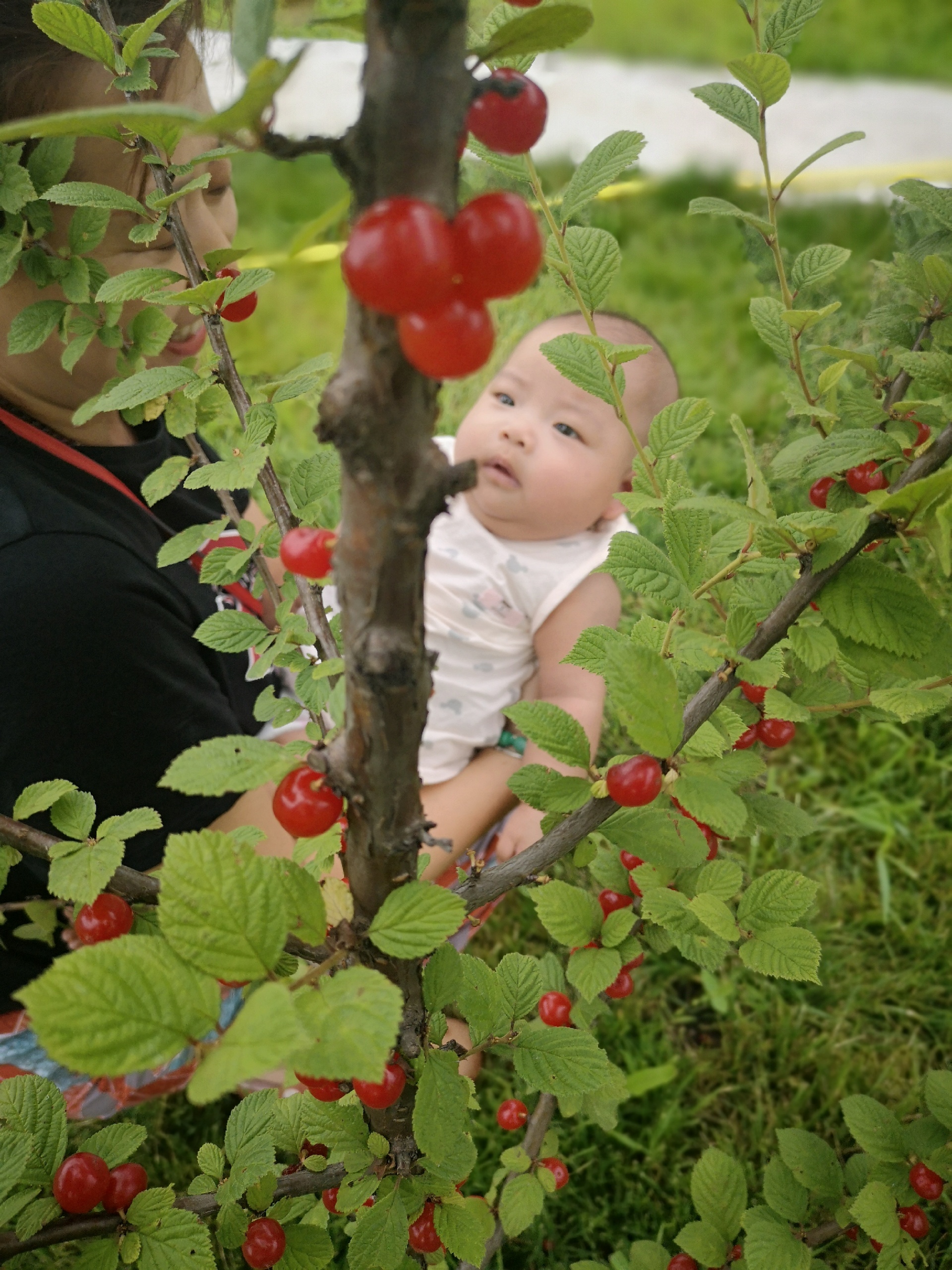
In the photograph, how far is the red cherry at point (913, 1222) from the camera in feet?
2.62

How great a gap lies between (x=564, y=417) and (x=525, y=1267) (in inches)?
45.1

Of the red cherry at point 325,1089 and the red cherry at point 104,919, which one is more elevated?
the red cherry at point 104,919

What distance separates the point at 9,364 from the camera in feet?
3.18

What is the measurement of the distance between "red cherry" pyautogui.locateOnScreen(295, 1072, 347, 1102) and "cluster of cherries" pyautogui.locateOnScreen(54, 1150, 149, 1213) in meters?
0.12

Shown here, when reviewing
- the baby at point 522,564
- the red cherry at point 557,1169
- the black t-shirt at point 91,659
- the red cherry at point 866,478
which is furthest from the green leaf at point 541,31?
the baby at point 522,564

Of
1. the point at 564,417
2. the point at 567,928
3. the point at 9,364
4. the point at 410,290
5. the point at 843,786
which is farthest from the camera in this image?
the point at 843,786

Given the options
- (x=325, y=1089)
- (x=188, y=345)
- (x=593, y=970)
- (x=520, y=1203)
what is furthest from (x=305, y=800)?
(x=188, y=345)

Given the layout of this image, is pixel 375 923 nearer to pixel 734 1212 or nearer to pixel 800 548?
pixel 800 548

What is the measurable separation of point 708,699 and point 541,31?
358 millimetres

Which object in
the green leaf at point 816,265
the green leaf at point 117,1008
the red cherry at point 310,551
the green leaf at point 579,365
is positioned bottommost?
the green leaf at point 117,1008

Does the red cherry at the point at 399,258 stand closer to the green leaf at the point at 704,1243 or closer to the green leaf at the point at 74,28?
the green leaf at the point at 74,28

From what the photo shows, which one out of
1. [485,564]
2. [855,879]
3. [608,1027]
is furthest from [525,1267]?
[485,564]

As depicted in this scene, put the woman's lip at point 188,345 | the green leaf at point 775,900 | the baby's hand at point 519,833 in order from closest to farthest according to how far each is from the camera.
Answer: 1. the green leaf at point 775,900
2. the woman's lip at point 188,345
3. the baby's hand at point 519,833

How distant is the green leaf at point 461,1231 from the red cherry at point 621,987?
0.29 meters
